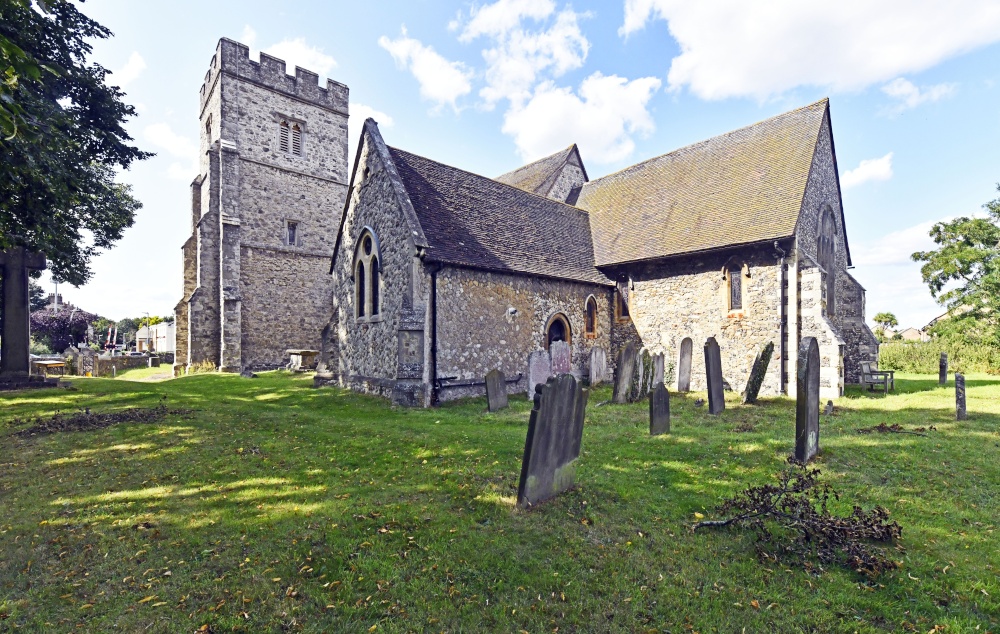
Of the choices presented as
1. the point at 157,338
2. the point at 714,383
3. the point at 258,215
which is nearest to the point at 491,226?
the point at 714,383

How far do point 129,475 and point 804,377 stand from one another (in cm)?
995

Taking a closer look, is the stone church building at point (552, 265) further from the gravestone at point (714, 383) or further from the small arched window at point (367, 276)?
the gravestone at point (714, 383)

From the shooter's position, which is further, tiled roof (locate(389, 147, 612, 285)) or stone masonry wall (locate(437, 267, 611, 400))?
tiled roof (locate(389, 147, 612, 285))

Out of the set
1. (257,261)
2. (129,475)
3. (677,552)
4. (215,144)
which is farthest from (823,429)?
(215,144)

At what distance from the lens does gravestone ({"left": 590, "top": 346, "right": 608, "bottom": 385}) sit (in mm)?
16125

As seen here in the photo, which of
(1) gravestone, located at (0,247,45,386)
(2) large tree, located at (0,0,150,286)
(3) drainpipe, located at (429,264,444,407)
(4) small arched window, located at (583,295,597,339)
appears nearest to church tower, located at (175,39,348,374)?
(2) large tree, located at (0,0,150,286)

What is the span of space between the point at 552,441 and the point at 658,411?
164 inches

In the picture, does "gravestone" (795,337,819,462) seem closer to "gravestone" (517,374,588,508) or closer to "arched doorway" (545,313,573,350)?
"gravestone" (517,374,588,508)

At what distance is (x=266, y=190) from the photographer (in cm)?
2595

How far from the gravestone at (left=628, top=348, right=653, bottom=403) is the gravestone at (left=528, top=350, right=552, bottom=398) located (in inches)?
97.2

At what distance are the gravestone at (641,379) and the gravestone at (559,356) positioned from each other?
7.05 feet

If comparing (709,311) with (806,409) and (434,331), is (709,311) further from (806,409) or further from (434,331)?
(434,331)

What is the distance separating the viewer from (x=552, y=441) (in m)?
5.47

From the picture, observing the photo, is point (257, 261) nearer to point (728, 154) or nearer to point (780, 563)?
point (728, 154)
